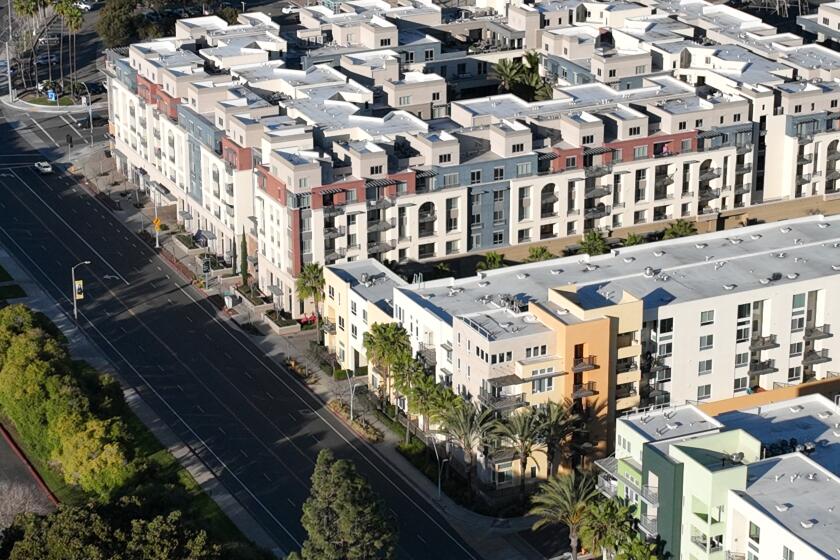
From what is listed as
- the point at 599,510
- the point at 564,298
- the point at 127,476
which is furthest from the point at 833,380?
the point at 127,476

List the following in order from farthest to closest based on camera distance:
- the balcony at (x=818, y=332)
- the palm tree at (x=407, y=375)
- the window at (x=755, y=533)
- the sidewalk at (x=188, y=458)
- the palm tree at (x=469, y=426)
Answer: the balcony at (x=818, y=332) < the palm tree at (x=407, y=375) < the palm tree at (x=469, y=426) < the sidewalk at (x=188, y=458) < the window at (x=755, y=533)

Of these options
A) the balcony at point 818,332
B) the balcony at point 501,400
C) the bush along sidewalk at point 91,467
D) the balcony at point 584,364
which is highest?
the balcony at point 584,364

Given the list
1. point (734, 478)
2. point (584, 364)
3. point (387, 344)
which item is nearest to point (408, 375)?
point (387, 344)

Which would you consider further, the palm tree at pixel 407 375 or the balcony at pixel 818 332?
the balcony at pixel 818 332

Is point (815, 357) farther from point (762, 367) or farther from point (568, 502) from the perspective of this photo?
point (568, 502)

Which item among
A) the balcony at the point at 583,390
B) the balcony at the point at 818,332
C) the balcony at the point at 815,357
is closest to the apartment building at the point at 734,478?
the balcony at the point at 583,390

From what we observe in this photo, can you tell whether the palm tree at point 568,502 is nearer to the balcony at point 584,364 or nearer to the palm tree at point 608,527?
the palm tree at point 608,527

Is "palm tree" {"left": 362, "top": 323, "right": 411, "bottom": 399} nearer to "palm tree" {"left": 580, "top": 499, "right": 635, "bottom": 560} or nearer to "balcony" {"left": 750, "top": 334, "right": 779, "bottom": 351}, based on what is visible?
"balcony" {"left": 750, "top": 334, "right": 779, "bottom": 351}
